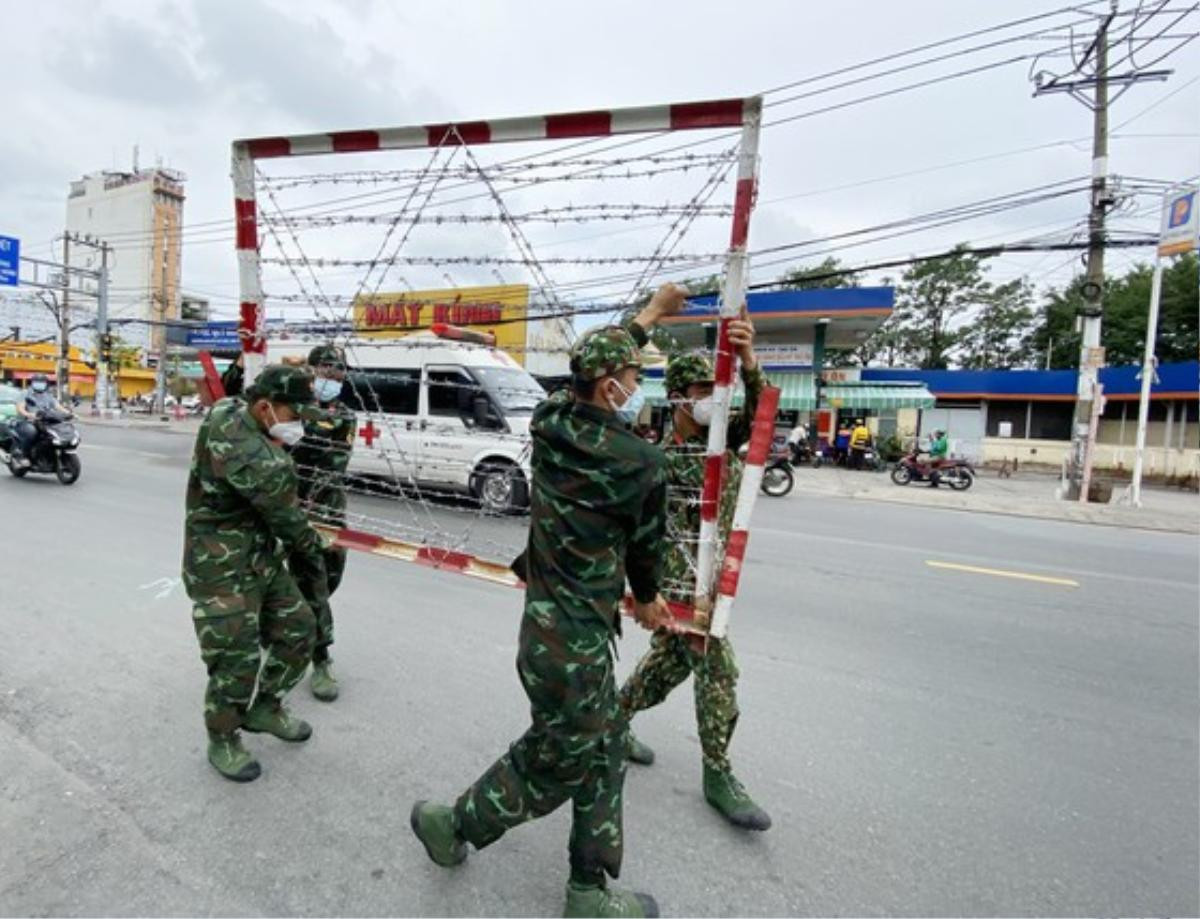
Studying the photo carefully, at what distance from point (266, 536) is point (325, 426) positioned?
0.86 m

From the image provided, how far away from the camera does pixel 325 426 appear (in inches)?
124

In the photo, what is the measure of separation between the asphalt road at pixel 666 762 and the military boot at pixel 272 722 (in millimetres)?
65

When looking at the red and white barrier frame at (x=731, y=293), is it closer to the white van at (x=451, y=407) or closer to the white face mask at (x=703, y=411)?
the white face mask at (x=703, y=411)

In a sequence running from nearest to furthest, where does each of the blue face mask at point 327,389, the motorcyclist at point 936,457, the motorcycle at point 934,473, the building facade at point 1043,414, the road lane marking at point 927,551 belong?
the blue face mask at point 327,389, the road lane marking at point 927,551, the motorcycle at point 934,473, the motorcyclist at point 936,457, the building facade at point 1043,414

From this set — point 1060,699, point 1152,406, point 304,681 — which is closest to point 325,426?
point 304,681

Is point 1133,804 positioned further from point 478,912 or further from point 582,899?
point 478,912


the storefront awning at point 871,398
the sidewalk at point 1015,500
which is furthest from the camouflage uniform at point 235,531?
the storefront awning at point 871,398

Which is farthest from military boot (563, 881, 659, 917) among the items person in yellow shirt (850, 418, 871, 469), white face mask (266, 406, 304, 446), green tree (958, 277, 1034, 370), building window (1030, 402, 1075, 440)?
green tree (958, 277, 1034, 370)

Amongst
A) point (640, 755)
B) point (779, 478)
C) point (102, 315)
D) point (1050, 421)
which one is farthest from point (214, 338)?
point (1050, 421)

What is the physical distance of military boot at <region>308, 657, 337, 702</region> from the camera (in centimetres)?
295

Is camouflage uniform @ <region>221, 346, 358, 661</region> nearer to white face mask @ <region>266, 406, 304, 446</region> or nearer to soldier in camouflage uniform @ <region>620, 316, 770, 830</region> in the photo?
white face mask @ <region>266, 406, 304, 446</region>

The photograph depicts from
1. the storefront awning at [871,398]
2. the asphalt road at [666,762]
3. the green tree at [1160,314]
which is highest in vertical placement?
the green tree at [1160,314]

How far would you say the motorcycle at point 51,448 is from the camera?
27.6ft

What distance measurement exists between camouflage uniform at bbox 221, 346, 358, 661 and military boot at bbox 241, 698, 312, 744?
51 cm
